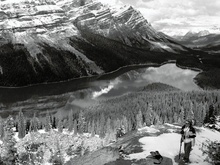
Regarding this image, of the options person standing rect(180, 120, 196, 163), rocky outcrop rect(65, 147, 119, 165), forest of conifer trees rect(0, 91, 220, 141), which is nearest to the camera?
person standing rect(180, 120, 196, 163)

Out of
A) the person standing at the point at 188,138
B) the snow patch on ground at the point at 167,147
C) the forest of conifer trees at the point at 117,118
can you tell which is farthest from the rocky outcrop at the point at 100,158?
the forest of conifer trees at the point at 117,118

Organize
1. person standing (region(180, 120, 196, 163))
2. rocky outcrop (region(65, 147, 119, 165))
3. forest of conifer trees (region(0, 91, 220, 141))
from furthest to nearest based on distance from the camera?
forest of conifer trees (region(0, 91, 220, 141))
rocky outcrop (region(65, 147, 119, 165))
person standing (region(180, 120, 196, 163))

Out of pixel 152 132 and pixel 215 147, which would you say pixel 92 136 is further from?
pixel 215 147

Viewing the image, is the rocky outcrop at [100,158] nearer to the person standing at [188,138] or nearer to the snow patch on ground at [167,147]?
the snow patch on ground at [167,147]

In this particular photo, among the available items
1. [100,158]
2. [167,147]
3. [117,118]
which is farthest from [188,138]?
[117,118]

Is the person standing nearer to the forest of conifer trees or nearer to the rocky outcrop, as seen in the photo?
the rocky outcrop

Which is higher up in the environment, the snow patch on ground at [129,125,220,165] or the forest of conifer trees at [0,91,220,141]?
the snow patch on ground at [129,125,220,165]

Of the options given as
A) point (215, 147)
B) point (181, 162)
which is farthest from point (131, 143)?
point (215, 147)

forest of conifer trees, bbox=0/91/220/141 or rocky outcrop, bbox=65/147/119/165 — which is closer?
rocky outcrop, bbox=65/147/119/165

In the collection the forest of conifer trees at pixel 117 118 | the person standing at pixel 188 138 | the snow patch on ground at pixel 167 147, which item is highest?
the person standing at pixel 188 138

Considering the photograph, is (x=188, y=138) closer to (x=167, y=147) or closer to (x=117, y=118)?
(x=167, y=147)

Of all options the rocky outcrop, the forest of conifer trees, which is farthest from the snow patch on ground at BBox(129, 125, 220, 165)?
the forest of conifer trees
